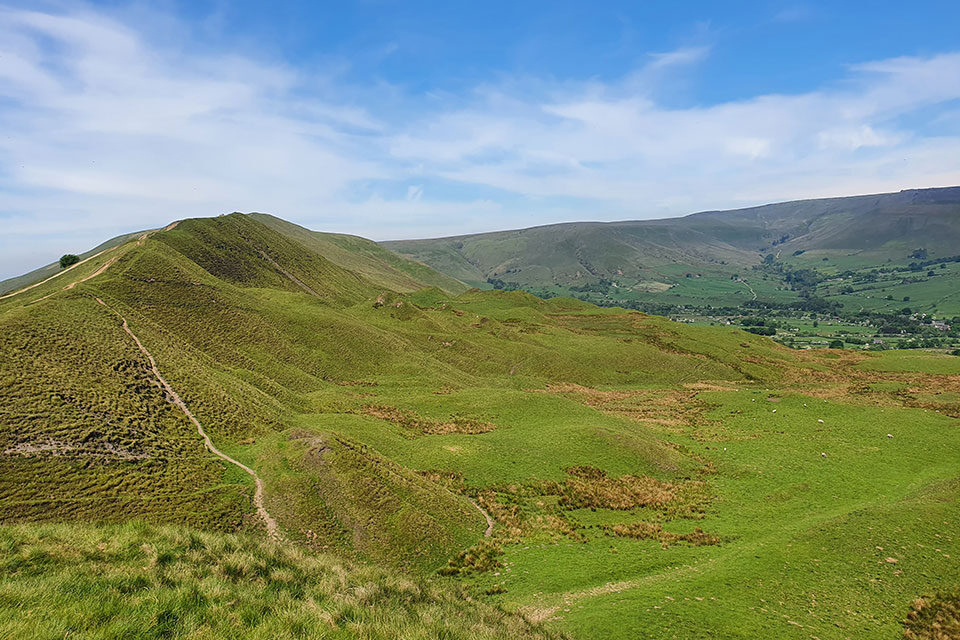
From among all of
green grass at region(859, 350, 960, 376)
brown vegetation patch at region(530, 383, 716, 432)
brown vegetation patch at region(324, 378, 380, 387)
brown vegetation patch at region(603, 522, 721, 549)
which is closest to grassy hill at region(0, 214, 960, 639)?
brown vegetation patch at region(603, 522, 721, 549)

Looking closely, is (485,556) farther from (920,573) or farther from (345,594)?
(920,573)

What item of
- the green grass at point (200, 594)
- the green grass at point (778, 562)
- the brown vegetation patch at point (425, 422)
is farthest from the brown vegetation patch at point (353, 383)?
the green grass at point (200, 594)

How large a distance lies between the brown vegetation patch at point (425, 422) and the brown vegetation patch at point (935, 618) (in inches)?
1345

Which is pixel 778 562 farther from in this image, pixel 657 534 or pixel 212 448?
pixel 212 448

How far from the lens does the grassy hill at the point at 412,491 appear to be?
44.8ft

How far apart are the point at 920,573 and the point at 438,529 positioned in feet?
80.2

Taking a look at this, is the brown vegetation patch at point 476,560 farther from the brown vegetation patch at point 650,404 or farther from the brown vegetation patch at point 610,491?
the brown vegetation patch at point 650,404

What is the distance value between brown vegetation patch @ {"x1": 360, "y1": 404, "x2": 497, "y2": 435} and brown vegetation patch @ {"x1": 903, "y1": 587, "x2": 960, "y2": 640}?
34.2 meters

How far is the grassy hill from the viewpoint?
13656 millimetres

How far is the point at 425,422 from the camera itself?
50281 mm

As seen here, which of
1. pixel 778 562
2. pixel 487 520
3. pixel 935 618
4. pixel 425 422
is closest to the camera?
pixel 935 618

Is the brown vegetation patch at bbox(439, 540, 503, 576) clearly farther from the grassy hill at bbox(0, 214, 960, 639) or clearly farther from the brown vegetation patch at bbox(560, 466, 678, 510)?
the brown vegetation patch at bbox(560, 466, 678, 510)

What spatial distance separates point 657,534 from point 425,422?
27.4m

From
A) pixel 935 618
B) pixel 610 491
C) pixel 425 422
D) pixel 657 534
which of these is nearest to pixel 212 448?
pixel 425 422
